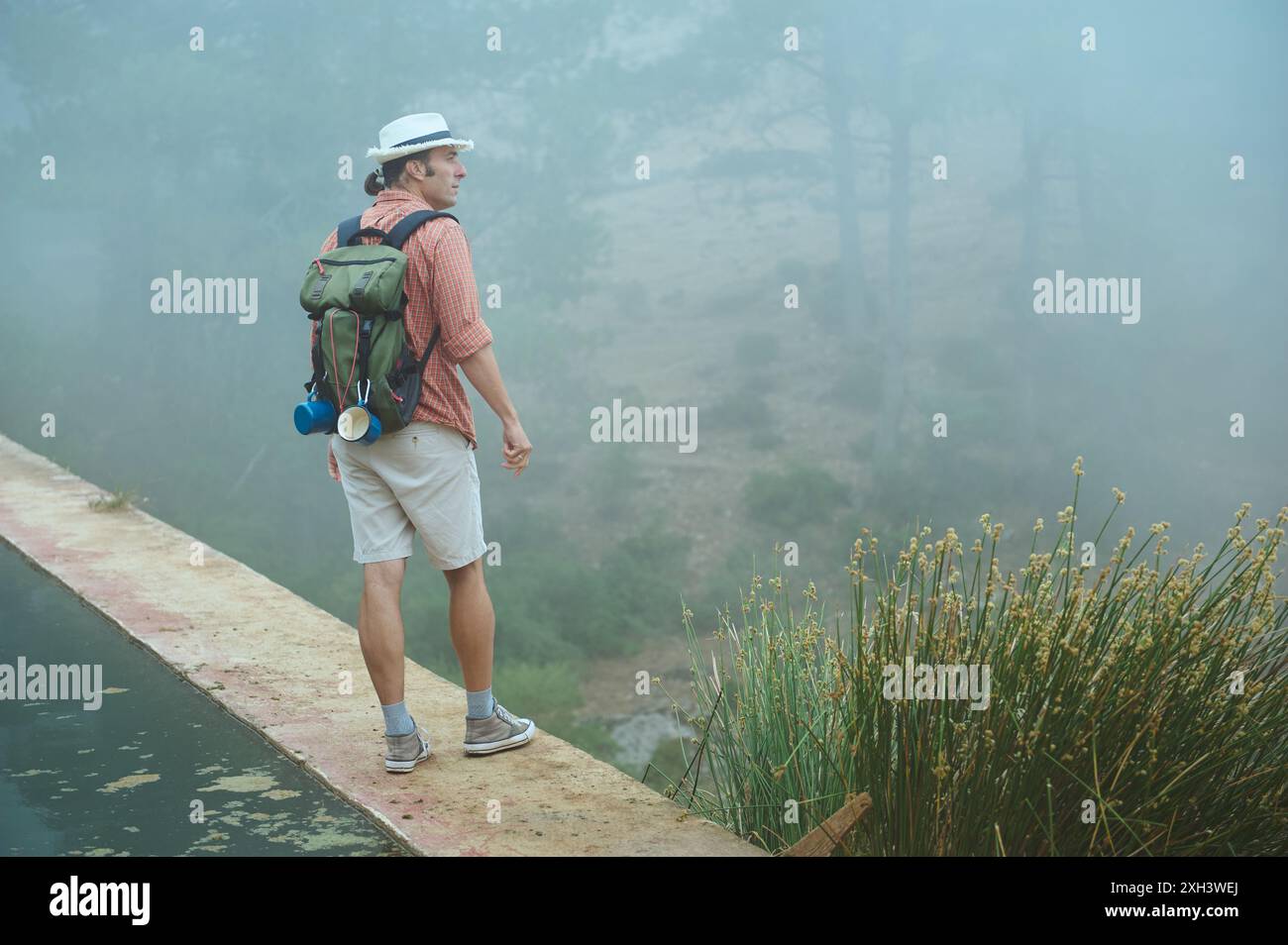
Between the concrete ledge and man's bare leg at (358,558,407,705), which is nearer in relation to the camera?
the concrete ledge

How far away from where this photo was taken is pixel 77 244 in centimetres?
2800

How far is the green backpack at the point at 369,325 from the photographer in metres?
2.41

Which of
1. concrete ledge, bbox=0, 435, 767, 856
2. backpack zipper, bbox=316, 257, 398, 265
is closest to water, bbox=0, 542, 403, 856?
concrete ledge, bbox=0, 435, 767, 856

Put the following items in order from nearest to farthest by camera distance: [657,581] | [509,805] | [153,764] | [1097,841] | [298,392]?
[1097,841] → [509,805] → [153,764] → [657,581] → [298,392]

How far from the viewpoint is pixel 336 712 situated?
2832 mm

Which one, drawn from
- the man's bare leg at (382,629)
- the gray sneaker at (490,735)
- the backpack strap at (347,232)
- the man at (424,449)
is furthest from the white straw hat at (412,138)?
the gray sneaker at (490,735)

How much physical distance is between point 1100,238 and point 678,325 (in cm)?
889

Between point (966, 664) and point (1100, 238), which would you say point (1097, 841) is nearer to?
point (966, 664)

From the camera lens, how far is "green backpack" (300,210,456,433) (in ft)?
7.89

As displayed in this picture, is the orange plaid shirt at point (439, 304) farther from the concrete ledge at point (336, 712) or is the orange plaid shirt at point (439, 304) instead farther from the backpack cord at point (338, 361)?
the concrete ledge at point (336, 712)

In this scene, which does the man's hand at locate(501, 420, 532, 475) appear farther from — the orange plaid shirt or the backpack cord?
the backpack cord

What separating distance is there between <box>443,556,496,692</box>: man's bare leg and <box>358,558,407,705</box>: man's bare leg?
0.11m

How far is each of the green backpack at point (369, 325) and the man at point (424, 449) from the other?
4 cm
